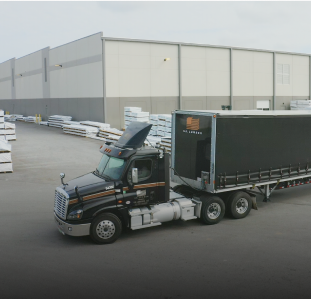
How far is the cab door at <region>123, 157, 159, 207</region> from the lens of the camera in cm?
995

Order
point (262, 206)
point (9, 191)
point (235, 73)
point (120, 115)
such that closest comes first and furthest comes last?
point (262, 206) → point (9, 191) → point (120, 115) → point (235, 73)

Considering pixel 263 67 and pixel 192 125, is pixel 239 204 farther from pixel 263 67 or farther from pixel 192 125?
pixel 263 67

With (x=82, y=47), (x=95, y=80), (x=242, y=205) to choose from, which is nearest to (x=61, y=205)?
(x=242, y=205)

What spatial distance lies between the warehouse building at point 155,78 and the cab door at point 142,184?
912 inches

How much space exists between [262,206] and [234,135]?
3071 millimetres

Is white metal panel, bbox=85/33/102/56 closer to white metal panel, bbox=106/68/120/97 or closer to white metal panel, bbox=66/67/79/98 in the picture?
white metal panel, bbox=106/68/120/97

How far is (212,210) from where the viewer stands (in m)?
11.1

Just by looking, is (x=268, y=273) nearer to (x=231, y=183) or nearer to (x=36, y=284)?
(x=231, y=183)

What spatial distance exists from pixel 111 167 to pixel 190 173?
252 cm

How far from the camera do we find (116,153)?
10.2 metres

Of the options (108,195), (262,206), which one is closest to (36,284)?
(108,195)

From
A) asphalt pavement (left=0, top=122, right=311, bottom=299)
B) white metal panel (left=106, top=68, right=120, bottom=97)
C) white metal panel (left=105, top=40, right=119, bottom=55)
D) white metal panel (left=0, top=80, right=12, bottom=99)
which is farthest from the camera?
white metal panel (left=0, top=80, right=12, bottom=99)

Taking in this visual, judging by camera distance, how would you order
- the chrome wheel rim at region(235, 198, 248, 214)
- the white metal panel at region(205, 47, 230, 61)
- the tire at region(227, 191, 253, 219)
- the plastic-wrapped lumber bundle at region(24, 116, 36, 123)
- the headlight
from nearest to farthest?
the headlight
the tire at region(227, 191, 253, 219)
the chrome wheel rim at region(235, 198, 248, 214)
the white metal panel at region(205, 47, 230, 61)
the plastic-wrapped lumber bundle at region(24, 116, 36, 123)

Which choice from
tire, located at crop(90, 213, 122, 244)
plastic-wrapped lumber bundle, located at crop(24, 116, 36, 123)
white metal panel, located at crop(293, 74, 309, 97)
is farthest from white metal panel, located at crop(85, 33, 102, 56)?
tire, located at crop(90, 213, 122, 244)
